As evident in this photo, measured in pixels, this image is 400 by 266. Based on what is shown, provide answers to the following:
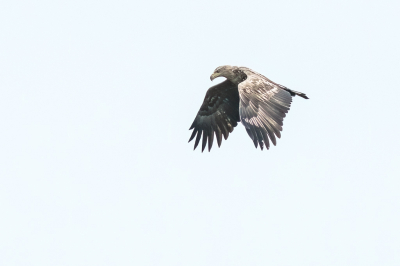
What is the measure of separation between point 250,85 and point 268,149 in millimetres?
1917

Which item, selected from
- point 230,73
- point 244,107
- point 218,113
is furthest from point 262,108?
point 218,113

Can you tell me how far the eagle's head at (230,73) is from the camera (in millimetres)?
15930

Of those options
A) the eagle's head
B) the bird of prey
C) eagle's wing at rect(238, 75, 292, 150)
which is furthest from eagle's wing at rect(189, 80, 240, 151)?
eagle's wing at rect(238, 75, 292, 150)

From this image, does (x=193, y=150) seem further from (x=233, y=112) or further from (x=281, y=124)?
(x=281, y=124)

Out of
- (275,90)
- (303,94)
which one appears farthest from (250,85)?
(303,94)

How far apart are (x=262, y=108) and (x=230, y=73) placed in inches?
93.3

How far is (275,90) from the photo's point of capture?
14.6 meters

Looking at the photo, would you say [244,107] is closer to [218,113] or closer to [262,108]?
[262,108]

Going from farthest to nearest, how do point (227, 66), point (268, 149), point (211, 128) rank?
point (211, 128) → point (227, 66) → point (268, 149)

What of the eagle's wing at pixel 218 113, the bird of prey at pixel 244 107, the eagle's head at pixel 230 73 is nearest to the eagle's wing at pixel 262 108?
the bird of prey at pixel 244 107

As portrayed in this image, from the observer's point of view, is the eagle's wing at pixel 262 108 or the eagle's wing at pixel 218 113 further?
the eagle's wing at pixel 218 113

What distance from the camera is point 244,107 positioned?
1384 centimetres

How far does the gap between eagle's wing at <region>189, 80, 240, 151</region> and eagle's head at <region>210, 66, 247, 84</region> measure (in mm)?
642

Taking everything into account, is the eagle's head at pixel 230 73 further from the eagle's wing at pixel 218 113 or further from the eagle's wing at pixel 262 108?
the eagle's wing at pixel 262 108
